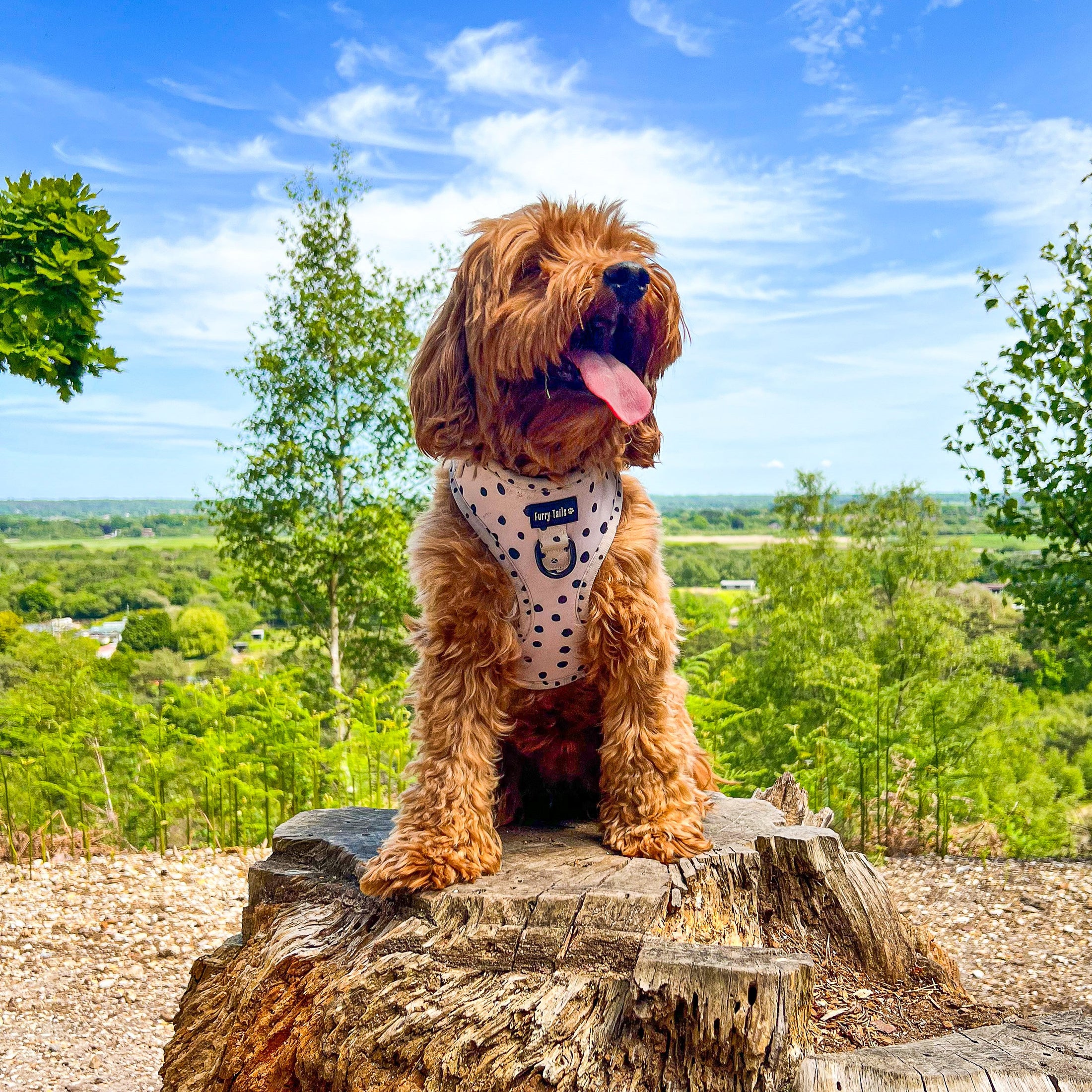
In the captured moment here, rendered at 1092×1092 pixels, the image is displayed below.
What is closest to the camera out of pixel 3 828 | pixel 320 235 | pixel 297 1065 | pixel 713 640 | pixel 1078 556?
pixel 297 1065

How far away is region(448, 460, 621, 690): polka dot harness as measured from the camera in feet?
10.2

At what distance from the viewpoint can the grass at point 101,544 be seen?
24.5m

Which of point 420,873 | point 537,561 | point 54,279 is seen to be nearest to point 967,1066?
point 420,873

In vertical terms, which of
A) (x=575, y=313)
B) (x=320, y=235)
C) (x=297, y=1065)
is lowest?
(x=297, y=1065)

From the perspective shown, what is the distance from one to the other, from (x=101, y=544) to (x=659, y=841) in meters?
26.1

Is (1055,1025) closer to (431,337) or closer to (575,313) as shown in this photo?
(575,313)

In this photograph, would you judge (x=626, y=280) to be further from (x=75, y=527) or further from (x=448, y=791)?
(x=75, y=527)

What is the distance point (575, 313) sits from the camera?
2.74 metres

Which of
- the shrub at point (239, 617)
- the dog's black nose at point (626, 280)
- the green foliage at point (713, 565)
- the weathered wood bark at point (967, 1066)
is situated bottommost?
the shrub at point (239, 617)

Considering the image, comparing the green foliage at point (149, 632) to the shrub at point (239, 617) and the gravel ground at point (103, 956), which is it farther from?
the gravel ground at point (103, 956)

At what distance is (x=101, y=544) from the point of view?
25.9 m

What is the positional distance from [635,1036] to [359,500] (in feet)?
45.6

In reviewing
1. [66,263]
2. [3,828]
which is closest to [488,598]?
[66,263]

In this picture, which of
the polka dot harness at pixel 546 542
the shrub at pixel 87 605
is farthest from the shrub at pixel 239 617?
the polka dot harness at pixel 546 542
